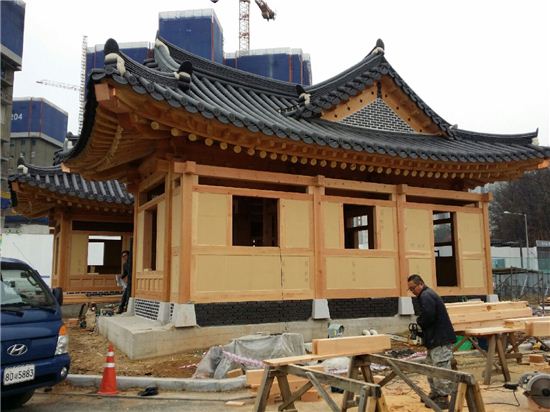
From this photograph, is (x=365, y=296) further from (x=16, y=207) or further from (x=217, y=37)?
(x=217, y=37)

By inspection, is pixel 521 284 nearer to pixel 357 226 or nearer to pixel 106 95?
pixel 357 226

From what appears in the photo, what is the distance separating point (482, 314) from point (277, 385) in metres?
4.14

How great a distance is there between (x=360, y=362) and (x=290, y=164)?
5.36 m

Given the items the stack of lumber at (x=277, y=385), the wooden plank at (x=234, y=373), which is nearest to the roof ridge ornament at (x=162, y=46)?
the wooden plank at (x=234, y=373)

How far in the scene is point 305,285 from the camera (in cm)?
976

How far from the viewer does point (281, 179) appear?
9.80 m

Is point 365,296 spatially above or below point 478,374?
above

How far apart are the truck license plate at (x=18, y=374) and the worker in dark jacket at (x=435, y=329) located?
183 inches

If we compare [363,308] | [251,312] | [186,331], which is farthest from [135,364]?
[363,308]

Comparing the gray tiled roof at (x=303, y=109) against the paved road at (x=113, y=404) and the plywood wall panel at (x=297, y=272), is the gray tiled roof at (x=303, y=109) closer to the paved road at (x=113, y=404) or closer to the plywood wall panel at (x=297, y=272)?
the plywood wall panel at (x=297, y=272)

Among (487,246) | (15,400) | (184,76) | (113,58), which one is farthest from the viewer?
(487,246)

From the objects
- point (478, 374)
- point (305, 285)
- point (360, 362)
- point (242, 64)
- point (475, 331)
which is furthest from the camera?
point (242, 64)

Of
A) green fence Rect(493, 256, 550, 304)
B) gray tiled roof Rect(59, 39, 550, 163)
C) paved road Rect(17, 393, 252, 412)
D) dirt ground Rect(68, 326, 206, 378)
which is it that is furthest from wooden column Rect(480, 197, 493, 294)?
green fence Rect(493, 256, 550, 304)

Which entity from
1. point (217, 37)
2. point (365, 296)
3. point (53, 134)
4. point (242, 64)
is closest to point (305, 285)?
point (365, 296)
